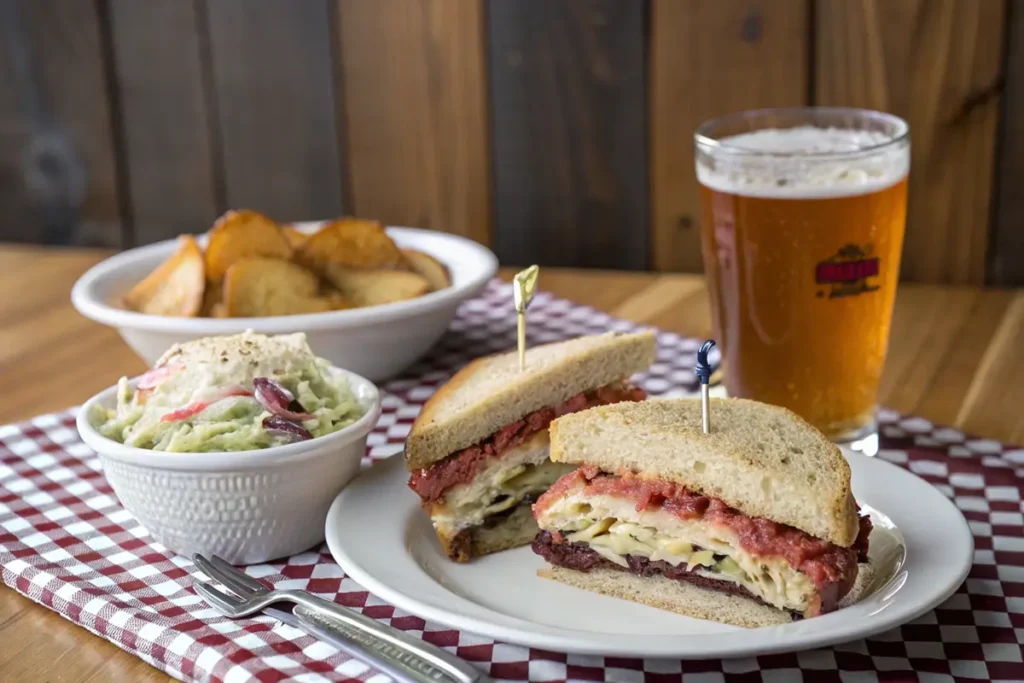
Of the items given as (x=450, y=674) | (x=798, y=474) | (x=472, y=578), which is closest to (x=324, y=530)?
(x=472, y=578)

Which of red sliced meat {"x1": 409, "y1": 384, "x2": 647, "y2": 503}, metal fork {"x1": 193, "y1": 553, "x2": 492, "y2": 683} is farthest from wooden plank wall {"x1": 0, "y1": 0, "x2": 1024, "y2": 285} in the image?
metal fork {"x1": 193, "y1": 553, "x2": 492, "y2": 683}

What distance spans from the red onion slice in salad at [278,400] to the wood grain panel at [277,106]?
2.04 meters

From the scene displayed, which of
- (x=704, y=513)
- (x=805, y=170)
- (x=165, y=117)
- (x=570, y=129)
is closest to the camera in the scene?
(x=704, y=513)

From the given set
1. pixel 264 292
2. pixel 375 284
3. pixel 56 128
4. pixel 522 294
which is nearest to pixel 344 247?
pixel 375 284

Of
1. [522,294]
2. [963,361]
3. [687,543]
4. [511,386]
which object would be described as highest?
[522,294]

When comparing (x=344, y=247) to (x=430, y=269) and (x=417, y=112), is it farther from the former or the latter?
(x=417, y=112)

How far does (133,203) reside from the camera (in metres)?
3.85

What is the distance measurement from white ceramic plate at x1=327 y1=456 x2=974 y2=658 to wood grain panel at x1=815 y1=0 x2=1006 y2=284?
4.94ft

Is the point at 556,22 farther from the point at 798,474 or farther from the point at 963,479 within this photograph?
the point at 798,474

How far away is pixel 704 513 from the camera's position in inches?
55.1

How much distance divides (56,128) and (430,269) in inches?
80.8

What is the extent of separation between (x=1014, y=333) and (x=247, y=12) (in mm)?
2266

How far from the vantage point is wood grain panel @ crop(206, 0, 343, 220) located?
11.3 ft

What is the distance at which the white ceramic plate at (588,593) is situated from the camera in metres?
1.20
